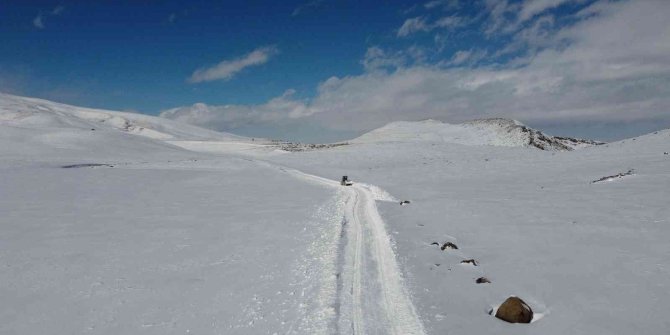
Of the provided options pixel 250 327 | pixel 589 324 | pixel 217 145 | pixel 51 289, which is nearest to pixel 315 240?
Answer: pixel 250 327

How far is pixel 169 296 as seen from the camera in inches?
341

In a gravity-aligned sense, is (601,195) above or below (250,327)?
above

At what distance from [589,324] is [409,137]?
4646 inches

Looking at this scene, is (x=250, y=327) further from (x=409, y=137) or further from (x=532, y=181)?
(x=409, y=137)

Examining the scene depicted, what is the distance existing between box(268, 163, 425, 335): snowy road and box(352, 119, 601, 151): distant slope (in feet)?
296

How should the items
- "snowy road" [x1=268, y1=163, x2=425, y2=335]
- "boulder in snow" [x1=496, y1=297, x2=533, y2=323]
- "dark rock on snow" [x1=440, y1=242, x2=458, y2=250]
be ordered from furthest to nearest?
"dark rock on snow" [x1=440, y1=242, x2=458, y2=250]
"boulder in snow" [x1=496, y1=297, x2=533, y2=323]
"snowy road" [x1=268, y1=163, x2=425, y2=335]

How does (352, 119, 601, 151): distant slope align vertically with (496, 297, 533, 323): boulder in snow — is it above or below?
above

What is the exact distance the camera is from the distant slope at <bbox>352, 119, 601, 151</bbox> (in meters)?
106

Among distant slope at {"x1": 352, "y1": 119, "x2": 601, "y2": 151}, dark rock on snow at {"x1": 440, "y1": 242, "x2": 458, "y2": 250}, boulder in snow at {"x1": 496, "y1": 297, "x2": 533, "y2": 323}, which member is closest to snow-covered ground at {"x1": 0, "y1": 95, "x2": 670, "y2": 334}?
boulder in snow at {"x1": 496, "y1": 297, "x2": 533, "y2": 323}

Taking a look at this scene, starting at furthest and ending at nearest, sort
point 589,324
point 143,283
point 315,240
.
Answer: point 315,240
point 143,283
point 589,324

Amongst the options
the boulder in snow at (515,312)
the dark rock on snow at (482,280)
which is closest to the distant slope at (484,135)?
the dark rock on snow at (482,280)

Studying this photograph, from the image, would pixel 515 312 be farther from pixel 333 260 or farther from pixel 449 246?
pixel 449 246

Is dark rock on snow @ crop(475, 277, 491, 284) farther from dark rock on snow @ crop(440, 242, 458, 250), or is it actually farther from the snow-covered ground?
dark rock on snow @ crop(440, 242, 458, 250)

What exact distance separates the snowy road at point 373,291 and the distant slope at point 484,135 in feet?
296
